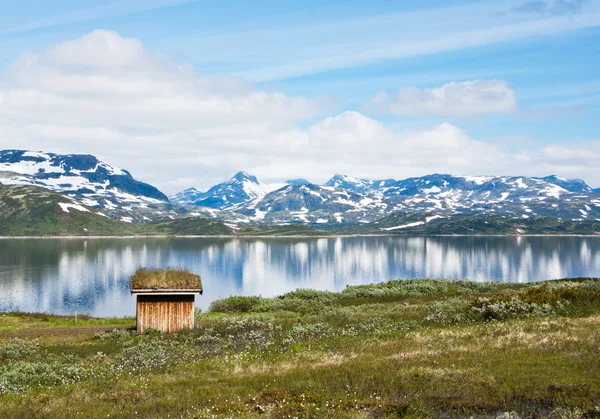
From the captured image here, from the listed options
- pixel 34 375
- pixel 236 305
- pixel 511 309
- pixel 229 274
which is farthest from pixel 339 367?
pixel 229 274

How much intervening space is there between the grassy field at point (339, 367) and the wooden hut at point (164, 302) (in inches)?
69.0

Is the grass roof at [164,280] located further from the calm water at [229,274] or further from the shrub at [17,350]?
the calm water at [229,274]

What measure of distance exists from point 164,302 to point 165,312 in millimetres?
773

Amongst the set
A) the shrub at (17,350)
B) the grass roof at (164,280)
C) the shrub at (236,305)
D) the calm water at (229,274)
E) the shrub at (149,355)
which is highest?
the grass roof at (164,280)

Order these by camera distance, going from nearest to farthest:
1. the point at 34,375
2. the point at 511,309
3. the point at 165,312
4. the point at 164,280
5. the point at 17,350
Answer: the point at 34,375
the point at 17,350
the point at 511,309
the point at 165,312
the point at 164,280

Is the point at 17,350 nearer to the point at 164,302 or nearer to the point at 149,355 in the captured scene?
the point at 149,355

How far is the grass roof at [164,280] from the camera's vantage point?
39062 mm

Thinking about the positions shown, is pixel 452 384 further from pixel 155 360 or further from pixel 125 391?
pixel 155 360

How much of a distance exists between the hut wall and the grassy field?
5.08ft

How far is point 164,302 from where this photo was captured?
39219mm

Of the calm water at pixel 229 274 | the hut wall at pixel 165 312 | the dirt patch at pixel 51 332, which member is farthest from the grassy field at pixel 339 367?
the calm water at pixel 229 274

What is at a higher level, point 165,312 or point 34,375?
point 34,375

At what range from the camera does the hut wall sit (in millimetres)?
38812

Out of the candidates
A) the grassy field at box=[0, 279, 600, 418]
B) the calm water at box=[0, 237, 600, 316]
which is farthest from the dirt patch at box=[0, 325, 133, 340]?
the calm water at box=[0, 237, 600, 316]
